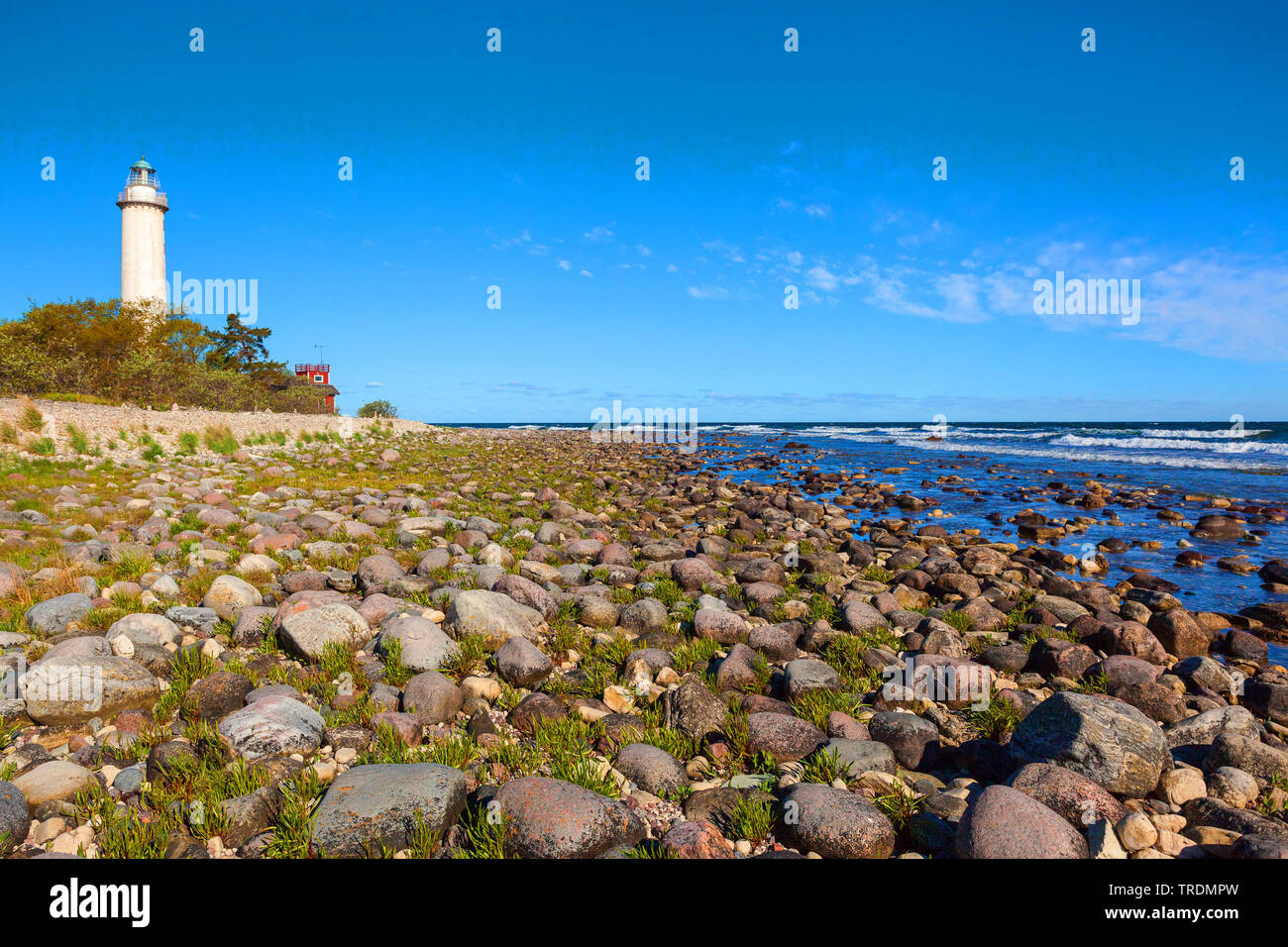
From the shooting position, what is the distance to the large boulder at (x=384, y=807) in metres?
2.79

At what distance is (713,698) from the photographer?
4.36 m

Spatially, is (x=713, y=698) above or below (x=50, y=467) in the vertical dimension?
below

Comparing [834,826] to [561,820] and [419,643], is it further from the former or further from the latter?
[419,643]

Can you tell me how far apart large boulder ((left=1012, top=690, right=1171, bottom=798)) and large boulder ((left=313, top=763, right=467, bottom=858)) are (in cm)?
331

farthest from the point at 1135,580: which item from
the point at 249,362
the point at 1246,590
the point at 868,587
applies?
the point at 249,362

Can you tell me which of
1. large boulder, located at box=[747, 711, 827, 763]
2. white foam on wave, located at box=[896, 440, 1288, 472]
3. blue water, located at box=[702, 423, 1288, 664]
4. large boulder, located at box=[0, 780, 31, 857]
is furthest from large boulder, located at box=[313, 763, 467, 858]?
white foam on wave, located at box=[896, 440, 1288, 472]

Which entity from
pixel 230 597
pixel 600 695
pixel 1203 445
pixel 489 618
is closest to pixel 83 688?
pixel 230 597

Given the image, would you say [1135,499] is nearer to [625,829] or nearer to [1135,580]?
[1135,580]

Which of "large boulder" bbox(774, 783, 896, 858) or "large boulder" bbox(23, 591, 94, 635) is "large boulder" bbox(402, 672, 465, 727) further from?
"large boulder" bbox(23, 591, 94, 635)

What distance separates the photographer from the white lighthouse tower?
48562 millimetres

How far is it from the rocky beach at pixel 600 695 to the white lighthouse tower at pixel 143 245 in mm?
50288

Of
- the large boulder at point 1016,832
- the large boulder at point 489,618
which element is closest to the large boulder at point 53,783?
the large boulder at point 489,618
